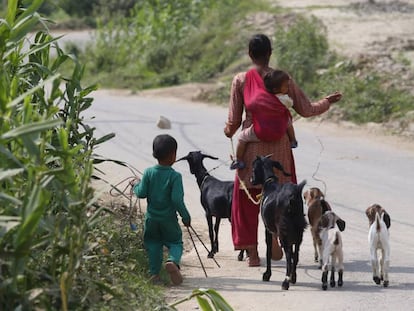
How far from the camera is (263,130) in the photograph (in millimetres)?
8703

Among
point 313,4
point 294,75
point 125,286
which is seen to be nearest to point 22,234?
point 125,286

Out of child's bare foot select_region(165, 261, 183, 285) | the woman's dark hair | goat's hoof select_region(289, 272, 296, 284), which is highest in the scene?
the woman's dark hair

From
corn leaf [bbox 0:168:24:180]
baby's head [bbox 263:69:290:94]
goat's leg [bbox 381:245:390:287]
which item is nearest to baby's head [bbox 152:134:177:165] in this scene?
baby's head [bbox 263:69:290:94]

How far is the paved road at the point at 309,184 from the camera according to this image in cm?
785

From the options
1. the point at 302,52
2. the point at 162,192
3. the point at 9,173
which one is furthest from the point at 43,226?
the point at 302,52

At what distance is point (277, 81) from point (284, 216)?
1081 mm

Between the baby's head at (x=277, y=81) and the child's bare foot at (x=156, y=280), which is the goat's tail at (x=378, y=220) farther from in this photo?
the child's bare foot at (x=156, y=280)

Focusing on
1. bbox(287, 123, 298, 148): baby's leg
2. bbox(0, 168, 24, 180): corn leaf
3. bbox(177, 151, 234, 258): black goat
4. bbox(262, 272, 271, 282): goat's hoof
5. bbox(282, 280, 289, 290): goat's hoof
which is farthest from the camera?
bbox(177, 151, 234, 258): black goat

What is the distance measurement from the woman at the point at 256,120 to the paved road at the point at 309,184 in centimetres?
37

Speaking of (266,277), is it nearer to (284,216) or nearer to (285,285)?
(285,285)

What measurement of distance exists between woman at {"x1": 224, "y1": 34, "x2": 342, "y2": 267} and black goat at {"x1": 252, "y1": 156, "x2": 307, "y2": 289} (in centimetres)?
34

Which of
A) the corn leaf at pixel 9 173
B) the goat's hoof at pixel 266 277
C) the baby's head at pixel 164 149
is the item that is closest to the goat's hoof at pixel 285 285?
the goat's hoof at pixel 266 277

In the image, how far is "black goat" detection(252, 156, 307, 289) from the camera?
26.5 ft

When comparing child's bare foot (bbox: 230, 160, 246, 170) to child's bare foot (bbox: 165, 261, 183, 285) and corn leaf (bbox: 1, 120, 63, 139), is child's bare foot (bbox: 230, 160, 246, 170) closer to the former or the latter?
child's bare foot (bbox: 165, 261, 183, 285)
